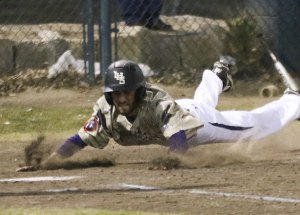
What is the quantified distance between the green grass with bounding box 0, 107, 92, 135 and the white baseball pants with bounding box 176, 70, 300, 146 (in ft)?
6.05

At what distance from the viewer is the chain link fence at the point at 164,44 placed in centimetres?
1334

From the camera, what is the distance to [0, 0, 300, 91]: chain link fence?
13.3 meters

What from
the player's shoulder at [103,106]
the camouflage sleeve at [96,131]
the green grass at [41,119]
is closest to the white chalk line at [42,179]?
the camouflage sleeve at [96,131]

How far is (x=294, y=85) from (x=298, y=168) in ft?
17.1

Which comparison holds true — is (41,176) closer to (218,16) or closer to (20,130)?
(20,130)

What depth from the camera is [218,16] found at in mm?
15289

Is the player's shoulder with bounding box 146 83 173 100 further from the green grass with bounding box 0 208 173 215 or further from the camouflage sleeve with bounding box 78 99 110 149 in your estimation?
the green grass with bounding box 0 208 173 215

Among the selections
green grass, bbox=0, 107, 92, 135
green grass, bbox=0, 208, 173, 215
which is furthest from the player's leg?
green grass, bbox=0, 208, 173, 215

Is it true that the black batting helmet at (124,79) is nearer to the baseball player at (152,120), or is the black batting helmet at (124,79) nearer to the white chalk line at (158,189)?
the baseball player at (152,120)

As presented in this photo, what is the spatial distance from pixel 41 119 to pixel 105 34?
211 centimetres

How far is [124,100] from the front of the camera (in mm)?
7668

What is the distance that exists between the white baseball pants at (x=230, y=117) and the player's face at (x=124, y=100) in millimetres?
784

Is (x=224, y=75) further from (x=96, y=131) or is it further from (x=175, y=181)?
(x=175, y=181)

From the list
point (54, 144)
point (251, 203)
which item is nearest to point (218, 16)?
point (54, 144)
